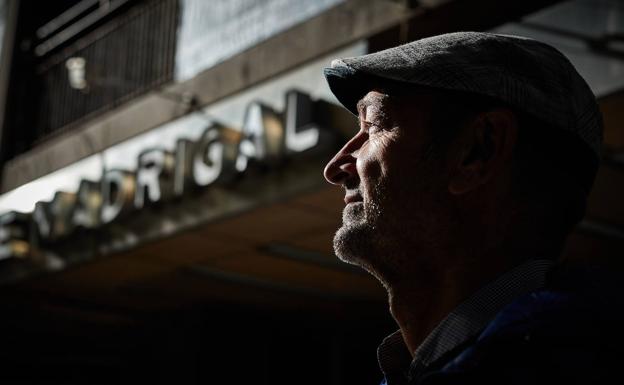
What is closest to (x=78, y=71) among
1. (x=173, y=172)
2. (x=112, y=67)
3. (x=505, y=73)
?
(x=112, y=67)

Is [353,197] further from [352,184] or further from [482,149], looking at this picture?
[482,149]

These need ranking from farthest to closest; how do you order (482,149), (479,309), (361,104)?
(361,104) < (482,149) < (479,309)

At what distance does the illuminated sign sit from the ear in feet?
16.4

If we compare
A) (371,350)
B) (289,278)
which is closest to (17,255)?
(289,278)

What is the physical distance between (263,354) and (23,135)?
497 centimetres

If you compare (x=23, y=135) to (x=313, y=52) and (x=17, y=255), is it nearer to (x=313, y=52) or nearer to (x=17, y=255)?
(x=17, y=255)

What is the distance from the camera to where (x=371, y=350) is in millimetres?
11891

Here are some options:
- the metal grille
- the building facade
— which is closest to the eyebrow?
the building facade

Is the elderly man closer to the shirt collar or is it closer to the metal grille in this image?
the shirt collar

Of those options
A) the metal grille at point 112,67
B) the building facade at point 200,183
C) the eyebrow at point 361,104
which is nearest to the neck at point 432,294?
the eyebrow at point 361,104

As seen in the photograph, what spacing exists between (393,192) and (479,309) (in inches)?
11.0

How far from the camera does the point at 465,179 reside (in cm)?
154

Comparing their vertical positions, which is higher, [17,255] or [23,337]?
[17,255]

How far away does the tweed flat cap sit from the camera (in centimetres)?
146
